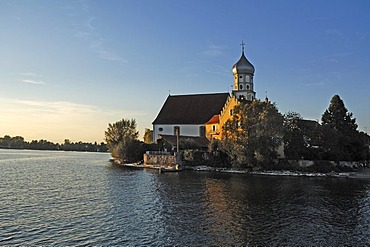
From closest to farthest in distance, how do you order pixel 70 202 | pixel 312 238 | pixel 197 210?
pixel 312 238 → pixel 197 210 → pixel 70 202

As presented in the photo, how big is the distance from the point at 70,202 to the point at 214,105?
4567cm

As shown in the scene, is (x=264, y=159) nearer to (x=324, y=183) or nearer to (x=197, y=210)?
(x=324, y=183)

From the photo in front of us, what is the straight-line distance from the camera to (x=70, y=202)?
25.0m

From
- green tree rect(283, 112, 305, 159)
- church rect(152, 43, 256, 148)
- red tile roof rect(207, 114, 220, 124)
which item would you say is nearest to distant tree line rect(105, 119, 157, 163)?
church rect(152, 43, 256, 148)

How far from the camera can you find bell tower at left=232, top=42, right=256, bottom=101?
59.8m

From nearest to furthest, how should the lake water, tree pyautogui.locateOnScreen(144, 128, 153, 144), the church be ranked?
the lake water, the church, tree pyautogui.locateOnScreen(144, 128, 153, 144)

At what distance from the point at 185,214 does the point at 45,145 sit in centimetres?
17434

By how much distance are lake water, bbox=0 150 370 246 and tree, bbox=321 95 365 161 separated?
12.9 metres

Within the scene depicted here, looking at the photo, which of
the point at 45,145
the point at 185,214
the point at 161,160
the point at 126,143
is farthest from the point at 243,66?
the point at 45,145

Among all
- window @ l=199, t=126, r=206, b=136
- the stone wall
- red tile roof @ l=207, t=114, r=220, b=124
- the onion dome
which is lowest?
the stone wall

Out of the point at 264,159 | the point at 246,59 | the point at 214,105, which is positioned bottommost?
the point at 264,159

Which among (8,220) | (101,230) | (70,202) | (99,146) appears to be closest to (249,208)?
(101,230)

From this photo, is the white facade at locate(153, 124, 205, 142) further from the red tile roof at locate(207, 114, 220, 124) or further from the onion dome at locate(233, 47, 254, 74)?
the onion dome at locate(233, 47, 254, 74)

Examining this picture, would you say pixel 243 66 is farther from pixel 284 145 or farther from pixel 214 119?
pixel 284 145
